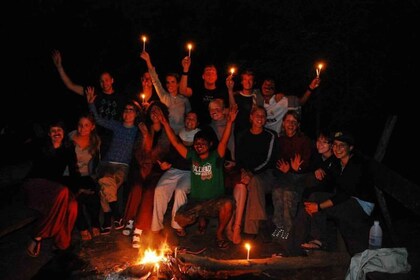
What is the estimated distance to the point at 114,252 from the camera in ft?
19.0

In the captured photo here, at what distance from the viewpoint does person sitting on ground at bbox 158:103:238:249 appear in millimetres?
5781

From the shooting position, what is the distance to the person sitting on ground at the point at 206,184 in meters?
5.78

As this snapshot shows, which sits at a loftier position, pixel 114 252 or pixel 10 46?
pixel 10 46

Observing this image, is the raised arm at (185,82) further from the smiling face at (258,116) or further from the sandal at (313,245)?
the sandal at (313,245)

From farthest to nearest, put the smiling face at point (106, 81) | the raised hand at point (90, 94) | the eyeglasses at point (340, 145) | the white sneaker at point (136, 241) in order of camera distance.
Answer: the smiling face at point (106, 81) → the raised hand at point (90, 94) → the white sneaker at point (136, 241) → the eyeglasses at point (340, 145)

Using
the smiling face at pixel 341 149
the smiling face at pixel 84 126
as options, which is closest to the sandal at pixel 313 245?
the smiling face at pixel 341 149

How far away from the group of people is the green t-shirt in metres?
0.01

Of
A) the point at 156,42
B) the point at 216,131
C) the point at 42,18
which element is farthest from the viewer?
the point at 156,42

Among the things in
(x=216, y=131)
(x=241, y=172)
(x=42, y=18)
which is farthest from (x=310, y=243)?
(x=42, y=18)

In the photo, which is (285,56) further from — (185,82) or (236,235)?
(236,235)

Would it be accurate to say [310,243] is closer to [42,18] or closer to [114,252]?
[114,252]

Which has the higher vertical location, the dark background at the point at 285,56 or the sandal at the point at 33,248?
the dark background at the point at 285,56

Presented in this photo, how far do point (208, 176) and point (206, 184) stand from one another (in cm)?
12

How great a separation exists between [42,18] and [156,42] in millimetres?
4771
